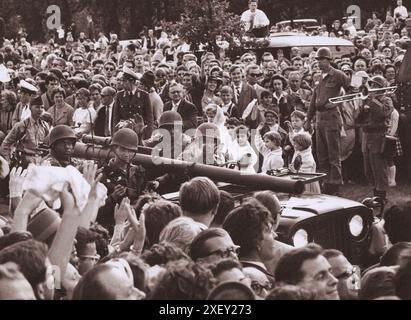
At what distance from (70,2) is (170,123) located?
22054mm

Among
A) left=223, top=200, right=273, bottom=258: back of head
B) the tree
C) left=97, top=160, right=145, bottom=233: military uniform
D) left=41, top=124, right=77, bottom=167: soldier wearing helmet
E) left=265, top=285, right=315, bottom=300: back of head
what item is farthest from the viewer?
the tree

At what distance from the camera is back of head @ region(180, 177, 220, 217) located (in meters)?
6.50

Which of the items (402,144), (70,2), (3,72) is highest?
(70,2)

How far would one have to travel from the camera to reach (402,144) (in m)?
13.4

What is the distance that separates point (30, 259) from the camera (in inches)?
184

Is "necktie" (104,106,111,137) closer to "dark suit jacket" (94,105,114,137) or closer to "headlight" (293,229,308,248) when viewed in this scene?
"dark suit jacket" (94,105,114,137)

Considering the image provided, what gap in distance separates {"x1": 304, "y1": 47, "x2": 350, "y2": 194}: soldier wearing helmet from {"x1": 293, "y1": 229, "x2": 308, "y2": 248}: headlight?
202 inches

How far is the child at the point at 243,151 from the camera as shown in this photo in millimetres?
10078

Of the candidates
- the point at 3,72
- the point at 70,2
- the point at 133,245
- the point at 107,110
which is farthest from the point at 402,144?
the point at 70,2

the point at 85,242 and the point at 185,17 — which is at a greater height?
the point at 185,17

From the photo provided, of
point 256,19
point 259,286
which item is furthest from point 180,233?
point 256,19

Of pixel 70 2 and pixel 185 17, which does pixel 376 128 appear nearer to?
pixel 185 17

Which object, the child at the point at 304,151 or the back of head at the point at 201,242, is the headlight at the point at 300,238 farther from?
the child at the point at 304,151

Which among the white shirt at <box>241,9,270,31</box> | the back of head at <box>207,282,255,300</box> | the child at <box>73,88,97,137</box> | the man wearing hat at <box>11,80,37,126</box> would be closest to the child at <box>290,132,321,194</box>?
the child at <box>73,88,97,137</box>
